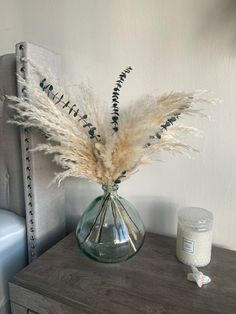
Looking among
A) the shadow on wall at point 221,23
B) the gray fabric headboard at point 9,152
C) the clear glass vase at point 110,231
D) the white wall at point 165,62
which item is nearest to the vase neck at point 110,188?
the clear glass vase at point 110,231

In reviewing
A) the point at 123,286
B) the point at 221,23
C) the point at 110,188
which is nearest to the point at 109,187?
the point at 110,188

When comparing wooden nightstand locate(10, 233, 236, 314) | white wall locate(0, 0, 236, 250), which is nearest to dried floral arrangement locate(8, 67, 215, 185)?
white wall locate(0, 0, 236, 250)

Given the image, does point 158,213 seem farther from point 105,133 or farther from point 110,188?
point 105,133

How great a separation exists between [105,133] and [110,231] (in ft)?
0.92

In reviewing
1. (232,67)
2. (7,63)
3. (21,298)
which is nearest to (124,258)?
(21,298)

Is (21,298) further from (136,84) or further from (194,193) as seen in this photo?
(136,84)

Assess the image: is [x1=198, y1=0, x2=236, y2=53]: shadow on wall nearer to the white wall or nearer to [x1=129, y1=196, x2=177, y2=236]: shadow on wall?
the white wall

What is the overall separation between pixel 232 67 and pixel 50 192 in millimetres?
706

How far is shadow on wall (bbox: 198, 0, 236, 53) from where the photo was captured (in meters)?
A: 0.72

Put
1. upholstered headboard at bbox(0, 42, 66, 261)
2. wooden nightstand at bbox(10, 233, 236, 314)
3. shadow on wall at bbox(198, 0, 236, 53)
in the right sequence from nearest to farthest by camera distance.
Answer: wooden nightstand at bbox(10, 233, 236, 314), shadow on wall at bbox(198, 0, 236, 53), upholstered headboard at bbox(0, 42, 66, 261)

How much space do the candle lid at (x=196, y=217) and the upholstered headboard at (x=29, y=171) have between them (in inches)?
18.1

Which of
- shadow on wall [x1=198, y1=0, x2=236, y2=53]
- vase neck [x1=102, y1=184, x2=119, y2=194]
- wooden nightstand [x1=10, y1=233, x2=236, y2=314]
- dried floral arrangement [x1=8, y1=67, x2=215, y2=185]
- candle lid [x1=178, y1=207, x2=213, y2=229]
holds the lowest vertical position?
wooden nightstand [x1=10, y1=233, x2=236, y2=314]

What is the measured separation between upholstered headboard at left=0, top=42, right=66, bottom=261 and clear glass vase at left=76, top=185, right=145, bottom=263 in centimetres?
20

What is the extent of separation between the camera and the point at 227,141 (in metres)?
0.80
